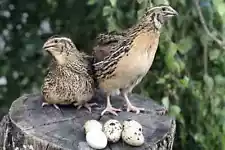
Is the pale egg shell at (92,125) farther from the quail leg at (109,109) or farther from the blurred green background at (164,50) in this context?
the blurred green background at (164,50)

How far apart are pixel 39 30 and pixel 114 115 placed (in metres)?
1.43

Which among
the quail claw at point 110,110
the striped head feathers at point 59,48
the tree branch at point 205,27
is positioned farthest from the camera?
the tree branch at point 205,27

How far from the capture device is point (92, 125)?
2875 mm

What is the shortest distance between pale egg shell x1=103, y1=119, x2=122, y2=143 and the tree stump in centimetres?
3

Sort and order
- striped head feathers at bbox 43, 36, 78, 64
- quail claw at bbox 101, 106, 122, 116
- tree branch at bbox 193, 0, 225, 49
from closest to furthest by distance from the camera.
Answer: striped head feathers at bbox 43, 36, 78, 64 < quail claw at bbox 101, 106, 122, 116 < tree branch at bbox 193, 0, 225, 49

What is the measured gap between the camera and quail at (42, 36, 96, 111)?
3010 mm

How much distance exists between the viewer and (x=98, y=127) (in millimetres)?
2885

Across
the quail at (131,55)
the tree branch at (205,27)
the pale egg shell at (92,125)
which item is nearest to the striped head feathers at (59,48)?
the quail at (131,55)

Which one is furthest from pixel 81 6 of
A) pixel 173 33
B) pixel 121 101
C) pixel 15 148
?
pixel 15 148

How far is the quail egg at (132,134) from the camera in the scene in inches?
111

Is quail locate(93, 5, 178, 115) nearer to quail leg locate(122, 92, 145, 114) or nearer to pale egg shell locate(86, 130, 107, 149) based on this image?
quail leg locate(122, 92, 145, 114)

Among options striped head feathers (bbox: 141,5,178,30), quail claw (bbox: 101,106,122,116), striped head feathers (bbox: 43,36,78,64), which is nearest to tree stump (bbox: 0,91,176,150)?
quail claw (bbox: 101,106,122,116)

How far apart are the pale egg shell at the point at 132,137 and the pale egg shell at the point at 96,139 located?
2.8 inches

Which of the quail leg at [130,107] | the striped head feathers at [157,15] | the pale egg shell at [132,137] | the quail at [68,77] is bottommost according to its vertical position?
the pale egg shell at [132,137]
